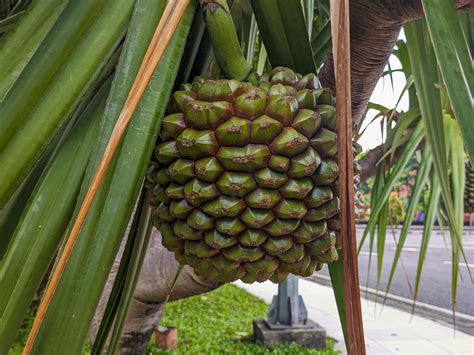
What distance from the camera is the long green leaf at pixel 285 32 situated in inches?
19.7

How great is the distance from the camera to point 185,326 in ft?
13.4

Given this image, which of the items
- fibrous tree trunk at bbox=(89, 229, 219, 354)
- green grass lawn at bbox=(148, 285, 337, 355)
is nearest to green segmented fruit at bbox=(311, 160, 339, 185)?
fibrous tree trunk at bbox=(89, 229, 219, 354)

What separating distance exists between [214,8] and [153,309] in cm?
135

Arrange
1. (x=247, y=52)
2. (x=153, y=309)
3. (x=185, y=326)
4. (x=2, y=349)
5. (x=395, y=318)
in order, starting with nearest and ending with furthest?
1. (x=2, y=349)
2. (x=247, y=52)
3. (x=153, y=309)
4. (x=185, y=326)
5. (x=395, y=318)

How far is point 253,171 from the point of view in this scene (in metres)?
→ 0.46

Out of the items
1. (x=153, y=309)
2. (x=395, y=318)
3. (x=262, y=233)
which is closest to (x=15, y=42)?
(x=262, y=233)

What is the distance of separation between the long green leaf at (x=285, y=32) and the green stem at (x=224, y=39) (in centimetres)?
3

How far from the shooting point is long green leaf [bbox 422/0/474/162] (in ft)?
1.34

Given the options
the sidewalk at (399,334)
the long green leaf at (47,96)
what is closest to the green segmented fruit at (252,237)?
the long green leaf at (47,96)

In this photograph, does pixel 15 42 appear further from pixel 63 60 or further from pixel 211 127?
pixel 211 127

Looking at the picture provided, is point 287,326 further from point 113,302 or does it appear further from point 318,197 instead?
point 318,197

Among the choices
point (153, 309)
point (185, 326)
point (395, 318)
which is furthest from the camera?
point (395, 318)

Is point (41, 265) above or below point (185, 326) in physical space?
above

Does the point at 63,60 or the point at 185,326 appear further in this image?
the point at 185,326
